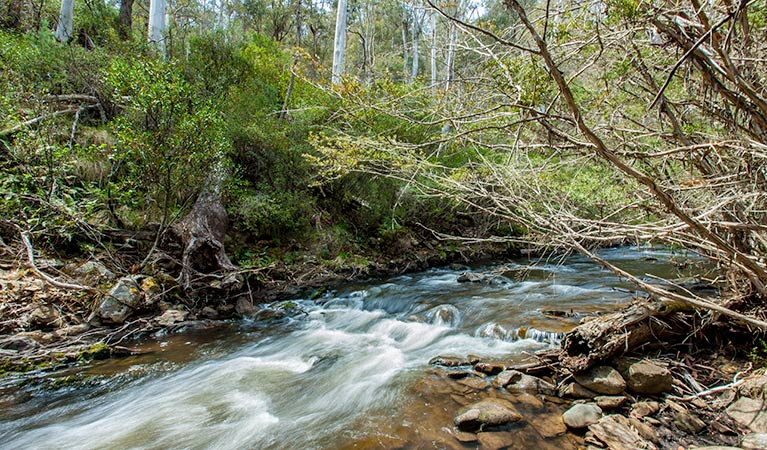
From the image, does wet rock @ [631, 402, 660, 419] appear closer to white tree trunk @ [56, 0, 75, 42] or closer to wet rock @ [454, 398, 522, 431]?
wet rock @ [454, 398, 522, 431]

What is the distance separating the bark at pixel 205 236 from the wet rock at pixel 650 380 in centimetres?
682

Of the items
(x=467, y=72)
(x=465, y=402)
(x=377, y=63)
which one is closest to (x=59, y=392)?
(x=465, y=402)

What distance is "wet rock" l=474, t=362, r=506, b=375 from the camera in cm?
443

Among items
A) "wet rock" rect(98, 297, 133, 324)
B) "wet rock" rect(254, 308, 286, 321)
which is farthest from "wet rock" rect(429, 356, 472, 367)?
"wet rock" rect(98, 297, 133, 324)

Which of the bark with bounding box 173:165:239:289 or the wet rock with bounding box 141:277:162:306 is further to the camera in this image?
the bark with bounding box 173:165:239:289

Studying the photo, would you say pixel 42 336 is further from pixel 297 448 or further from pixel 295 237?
pixel 295 237

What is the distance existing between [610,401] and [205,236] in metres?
7.30

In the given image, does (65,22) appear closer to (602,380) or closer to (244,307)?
(244,307)

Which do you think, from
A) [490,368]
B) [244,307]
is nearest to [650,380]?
[490,368]

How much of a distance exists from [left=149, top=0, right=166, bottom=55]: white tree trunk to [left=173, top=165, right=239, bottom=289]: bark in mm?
5904

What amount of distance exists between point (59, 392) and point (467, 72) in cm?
615

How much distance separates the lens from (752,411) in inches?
118

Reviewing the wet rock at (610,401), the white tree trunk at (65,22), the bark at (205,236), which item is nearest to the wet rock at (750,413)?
the wet rock at (610,401)

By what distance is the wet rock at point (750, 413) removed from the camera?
289cm
